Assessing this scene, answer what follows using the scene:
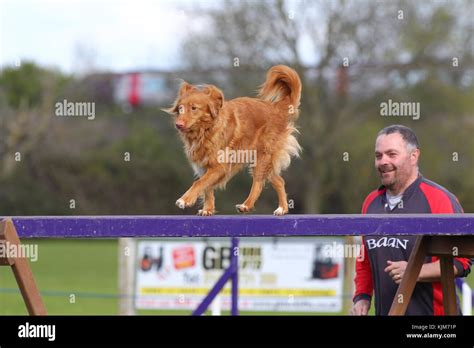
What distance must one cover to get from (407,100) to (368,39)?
2.67 meters

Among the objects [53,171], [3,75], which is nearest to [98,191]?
[53,171]

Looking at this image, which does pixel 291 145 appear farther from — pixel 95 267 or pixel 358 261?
pixel 95 267

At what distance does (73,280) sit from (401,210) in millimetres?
15140

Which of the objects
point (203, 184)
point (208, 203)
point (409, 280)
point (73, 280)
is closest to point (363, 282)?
point (409, 280)

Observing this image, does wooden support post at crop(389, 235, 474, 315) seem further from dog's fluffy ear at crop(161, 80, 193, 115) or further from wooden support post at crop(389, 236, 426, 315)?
dog's fluffy ear at crop(161, 80, 193, 115)

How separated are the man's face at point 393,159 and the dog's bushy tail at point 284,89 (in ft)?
2.34

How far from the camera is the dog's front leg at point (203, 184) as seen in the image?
228 inches

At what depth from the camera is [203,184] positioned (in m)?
5.89

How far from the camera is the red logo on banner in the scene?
1366 centimetres

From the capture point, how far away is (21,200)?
32250 millimetres

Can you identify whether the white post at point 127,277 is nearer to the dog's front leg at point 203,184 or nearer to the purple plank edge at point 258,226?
the dog's front leg at point 203,184

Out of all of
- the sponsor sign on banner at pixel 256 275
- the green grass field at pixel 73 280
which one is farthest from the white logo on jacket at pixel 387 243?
the sponsor sign on banner at pixel 256 275

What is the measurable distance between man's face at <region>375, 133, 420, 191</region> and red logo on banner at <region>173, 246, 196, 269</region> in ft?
25.9

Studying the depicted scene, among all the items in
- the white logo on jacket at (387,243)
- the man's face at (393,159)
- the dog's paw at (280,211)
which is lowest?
the white logo on jacket at (387,243)
